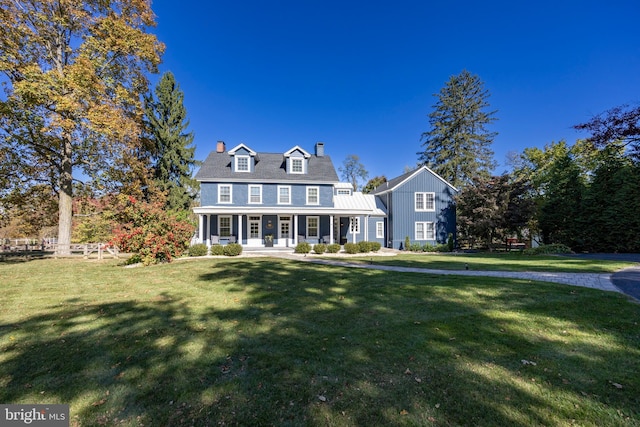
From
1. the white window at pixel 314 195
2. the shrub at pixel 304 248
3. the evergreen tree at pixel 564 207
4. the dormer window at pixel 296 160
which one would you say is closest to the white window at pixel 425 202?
the evergreen tree at pixel 564 207

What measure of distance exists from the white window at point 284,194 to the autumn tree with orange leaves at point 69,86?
391 inches

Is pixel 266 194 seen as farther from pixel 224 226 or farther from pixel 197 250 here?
pixel 197 250

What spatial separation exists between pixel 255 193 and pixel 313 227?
528 centimetres

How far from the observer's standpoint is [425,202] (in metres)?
24.7

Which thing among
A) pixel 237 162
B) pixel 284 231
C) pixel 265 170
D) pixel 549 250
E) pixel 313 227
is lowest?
pixel 549 250

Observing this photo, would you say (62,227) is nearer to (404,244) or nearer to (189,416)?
(189,416)

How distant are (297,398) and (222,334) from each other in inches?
81.8

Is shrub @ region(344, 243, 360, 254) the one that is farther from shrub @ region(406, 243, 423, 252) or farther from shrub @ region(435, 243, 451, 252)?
shrub @ region(435, 243, 451, 252)

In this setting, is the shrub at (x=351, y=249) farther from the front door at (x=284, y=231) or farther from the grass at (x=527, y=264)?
the front door at (x=284, y=231)

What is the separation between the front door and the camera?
2173cm

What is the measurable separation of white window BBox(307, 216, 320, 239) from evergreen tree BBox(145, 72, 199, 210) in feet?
38.9

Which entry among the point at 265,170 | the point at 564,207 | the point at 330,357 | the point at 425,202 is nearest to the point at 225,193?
the point at 265,170

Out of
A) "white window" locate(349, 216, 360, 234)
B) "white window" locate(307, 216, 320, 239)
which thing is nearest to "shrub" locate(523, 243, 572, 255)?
"white window" locate(349, 216, 360, 234)

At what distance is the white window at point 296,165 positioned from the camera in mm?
22328
